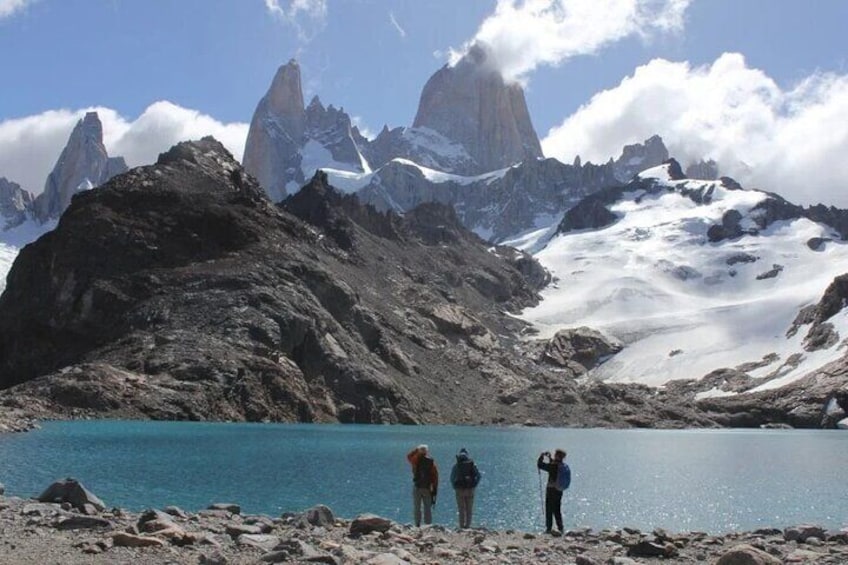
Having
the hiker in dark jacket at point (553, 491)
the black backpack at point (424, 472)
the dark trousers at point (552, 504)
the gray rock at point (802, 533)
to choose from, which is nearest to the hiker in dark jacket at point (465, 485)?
the black backpack at point (424, 472)

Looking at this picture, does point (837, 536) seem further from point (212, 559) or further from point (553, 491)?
point (212, 559)

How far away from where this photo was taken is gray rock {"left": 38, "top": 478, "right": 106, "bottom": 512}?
24.9 metres

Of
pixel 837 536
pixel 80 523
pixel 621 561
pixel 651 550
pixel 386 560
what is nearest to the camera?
pixel 386 560

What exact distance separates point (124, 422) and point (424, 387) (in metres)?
58.7

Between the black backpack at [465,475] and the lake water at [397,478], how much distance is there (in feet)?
11.6

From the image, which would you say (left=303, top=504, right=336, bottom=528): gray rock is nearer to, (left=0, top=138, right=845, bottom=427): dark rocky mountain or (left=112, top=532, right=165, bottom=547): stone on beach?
(left=112, top=532, right=165, bottom=547): stone on beach

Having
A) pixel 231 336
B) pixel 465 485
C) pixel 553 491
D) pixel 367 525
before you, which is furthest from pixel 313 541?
pixel 231 336

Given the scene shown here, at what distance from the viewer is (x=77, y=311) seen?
4963 inches

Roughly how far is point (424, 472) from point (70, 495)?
34.0 ft

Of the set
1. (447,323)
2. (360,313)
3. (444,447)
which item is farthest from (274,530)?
(447,323)

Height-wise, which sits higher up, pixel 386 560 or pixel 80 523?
pixel 80 523

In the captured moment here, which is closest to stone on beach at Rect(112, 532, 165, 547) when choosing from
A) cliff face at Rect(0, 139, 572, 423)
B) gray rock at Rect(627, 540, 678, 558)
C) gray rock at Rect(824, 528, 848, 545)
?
gray rock at Rect(627, 540, 678, 558)

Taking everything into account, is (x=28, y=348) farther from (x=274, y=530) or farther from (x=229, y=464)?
(x=274, y=530)

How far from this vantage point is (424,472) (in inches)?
1110
